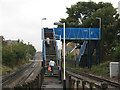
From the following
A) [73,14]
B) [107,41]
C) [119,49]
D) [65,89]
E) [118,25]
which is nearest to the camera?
[65,89]

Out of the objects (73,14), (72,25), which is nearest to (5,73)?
(72,25)

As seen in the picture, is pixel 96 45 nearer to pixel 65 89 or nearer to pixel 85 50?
pixel 85 50

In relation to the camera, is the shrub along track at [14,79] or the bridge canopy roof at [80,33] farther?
the bridge canopy roof at [80,33]

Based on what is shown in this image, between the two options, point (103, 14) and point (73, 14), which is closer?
point (103, 14)

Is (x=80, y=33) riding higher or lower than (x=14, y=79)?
higher

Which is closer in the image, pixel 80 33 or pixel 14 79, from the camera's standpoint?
pixel 14 79

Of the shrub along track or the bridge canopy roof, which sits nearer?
the shrub along track

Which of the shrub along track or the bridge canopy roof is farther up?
the bridge canopy roof

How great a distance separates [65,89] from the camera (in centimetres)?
1400

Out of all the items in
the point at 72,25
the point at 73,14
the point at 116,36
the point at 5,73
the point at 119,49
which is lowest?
the point at 5,73

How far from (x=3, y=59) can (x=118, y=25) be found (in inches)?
946

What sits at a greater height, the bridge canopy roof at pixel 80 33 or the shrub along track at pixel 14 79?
the bridge canopy roof at pixel 80 33

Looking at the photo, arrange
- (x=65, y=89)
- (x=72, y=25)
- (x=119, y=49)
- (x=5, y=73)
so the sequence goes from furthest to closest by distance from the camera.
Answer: (x=72, y=25), (x=5, y=73), (x=119, y=49), (x=65, y=89)

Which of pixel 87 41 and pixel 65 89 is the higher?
pixel 87 41
